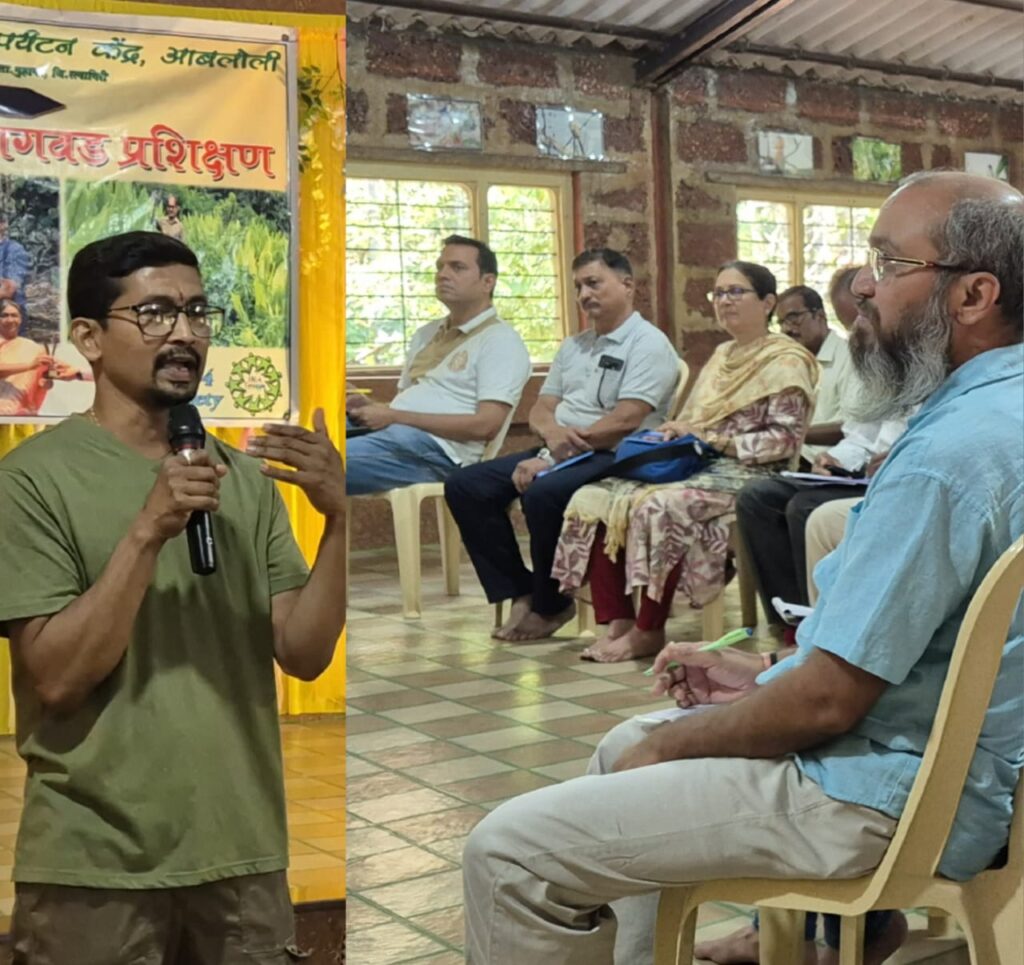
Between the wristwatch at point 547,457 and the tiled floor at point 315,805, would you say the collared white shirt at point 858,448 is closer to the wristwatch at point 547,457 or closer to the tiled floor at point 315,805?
the wristwatch at point 547,457

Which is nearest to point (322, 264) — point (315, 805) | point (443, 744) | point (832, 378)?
point (315, 805)

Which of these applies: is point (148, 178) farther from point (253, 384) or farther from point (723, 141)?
point (723, 141)

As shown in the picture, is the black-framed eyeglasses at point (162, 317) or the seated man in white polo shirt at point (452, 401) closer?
the black-framed eyeglasses at point (162, 317)

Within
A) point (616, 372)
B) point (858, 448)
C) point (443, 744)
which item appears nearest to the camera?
point (443, 744)

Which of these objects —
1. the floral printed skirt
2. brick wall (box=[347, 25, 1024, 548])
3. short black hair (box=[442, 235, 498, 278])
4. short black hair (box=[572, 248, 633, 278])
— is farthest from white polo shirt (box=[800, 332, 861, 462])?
brick wall (box=[347, 25, 1024, 548])

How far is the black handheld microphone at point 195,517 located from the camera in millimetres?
1023

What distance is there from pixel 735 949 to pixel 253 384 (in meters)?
0.96

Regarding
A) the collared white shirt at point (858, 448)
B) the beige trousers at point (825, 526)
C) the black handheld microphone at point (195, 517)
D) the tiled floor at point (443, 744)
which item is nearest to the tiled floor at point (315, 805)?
the black handheld microphone at point (195, 517)

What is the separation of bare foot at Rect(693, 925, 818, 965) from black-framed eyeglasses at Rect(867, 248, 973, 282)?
0.84 m

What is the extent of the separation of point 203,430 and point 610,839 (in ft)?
1.63

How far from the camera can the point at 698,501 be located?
3.54 meters

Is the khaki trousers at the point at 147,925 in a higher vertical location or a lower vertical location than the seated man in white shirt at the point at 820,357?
lower

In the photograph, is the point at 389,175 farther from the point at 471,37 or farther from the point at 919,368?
the point at 919,368

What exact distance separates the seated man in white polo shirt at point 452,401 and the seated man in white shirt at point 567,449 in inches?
5.8
